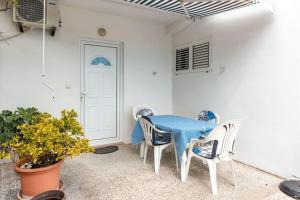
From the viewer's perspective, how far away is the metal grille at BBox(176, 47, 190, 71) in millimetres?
4562

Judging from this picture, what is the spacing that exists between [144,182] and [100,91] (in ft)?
7.34

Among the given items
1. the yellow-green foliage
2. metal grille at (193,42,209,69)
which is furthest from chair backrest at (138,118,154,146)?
metal grille at (193,42,209,69)

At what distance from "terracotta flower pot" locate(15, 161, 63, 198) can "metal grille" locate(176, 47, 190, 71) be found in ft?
11.0

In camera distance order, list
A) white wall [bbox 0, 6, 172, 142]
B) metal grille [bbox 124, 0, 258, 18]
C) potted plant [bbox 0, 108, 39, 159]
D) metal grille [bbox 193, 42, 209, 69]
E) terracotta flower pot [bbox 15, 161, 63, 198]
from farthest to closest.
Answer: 1. metal grille [bbox 193, 42, 209, 69]
2. white wall [bbox 0, 6, 172, 142]
3. metal grille [bbox 124, 0, 258, 18]
4. potted plant [bbox 0, 108, 39, 159]
5. terracotta flower pot [bbox 15, 161, 63, 198]

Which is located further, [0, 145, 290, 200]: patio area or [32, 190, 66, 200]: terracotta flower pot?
[0, 145, 290, 200]: patio area

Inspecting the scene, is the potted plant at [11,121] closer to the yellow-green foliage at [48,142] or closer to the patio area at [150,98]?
the patio area at [150,98]

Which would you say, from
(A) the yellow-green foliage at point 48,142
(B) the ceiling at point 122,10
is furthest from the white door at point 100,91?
(A) the yellow-green foliage at point 48,142

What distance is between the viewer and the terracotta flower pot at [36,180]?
2.03 m

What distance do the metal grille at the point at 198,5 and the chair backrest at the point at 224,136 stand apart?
5.76 ft

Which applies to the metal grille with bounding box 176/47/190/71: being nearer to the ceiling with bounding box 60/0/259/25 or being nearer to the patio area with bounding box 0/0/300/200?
the patio area with bounding box 0/0/300/200

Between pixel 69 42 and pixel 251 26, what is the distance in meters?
3.10

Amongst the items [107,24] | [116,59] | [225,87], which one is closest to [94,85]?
[116,59]

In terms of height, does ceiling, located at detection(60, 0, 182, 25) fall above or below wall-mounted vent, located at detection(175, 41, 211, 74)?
above

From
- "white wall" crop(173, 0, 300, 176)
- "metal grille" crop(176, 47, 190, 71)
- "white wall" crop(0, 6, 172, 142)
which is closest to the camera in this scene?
"white wall" crop(173, 0, 300, 176)
